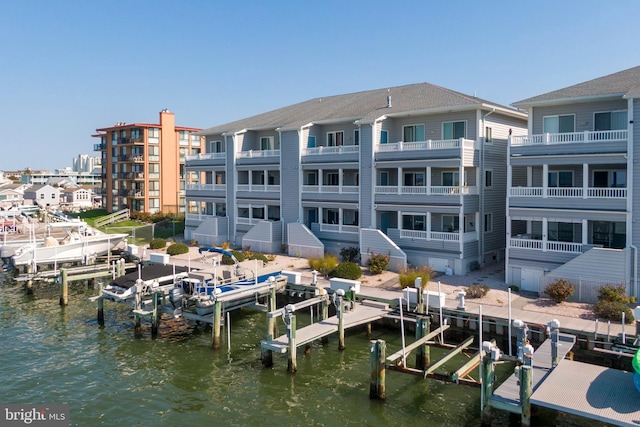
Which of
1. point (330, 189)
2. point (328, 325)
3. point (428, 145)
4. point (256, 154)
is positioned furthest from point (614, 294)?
point (256, 154)

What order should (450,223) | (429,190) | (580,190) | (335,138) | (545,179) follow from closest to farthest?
(580,190) → (545,179) → (429,190) → (450,223) → (335,138)

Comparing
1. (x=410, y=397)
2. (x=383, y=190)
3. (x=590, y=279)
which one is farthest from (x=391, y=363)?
(x=383, y=190)

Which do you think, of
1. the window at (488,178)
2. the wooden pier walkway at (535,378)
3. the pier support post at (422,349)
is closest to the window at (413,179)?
the window at (488,178)

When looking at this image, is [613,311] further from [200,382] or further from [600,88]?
[200,382]

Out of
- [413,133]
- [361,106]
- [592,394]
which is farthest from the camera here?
[361,106]

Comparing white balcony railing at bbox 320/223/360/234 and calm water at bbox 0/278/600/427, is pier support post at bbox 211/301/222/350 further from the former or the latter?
white balcony railing at bbox 320/223/360/234

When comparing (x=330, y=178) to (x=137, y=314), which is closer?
(x=137, y=314)

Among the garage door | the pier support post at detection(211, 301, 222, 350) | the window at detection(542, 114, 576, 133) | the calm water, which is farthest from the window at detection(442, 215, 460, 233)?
the pier support post at detection(211, 301, 222, 350)
